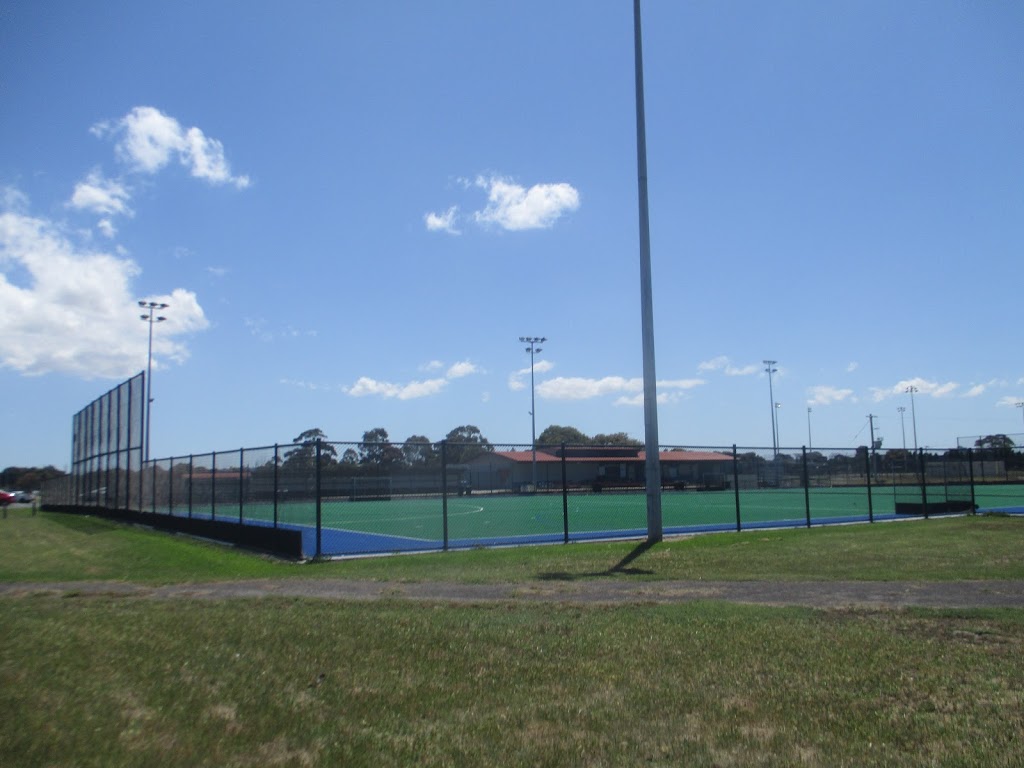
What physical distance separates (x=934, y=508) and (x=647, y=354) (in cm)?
1606

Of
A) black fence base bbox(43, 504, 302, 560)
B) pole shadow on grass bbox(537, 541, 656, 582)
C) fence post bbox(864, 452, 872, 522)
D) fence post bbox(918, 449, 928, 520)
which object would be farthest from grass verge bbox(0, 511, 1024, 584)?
fence post bbox(918, 449, 928, 520)

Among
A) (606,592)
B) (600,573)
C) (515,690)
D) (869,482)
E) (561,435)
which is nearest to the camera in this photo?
(515,690)

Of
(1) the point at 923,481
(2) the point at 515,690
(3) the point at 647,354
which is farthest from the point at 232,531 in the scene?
(1) the point at 923,481

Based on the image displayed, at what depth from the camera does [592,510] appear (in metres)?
32.1

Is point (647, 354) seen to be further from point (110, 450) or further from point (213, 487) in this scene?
point (110, 450)

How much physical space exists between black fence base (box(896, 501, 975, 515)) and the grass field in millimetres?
22231

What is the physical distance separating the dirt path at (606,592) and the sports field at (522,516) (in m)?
4.65

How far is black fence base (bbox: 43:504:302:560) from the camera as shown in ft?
56.2

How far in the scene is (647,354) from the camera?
18.6 m

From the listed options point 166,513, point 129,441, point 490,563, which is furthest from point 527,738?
point 129,441

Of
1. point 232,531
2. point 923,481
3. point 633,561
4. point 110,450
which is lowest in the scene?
point 633,561

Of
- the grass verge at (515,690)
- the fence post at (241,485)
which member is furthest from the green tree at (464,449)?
the grass verge at (515,690)

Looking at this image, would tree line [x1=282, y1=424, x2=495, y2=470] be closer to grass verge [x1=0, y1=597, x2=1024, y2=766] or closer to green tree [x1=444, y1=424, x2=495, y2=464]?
green tree [x1=444, y1=424, x2=495, y2=464]

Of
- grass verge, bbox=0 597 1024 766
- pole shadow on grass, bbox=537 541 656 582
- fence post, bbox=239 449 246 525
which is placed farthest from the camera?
fence post, bbox=239 449 246 525
